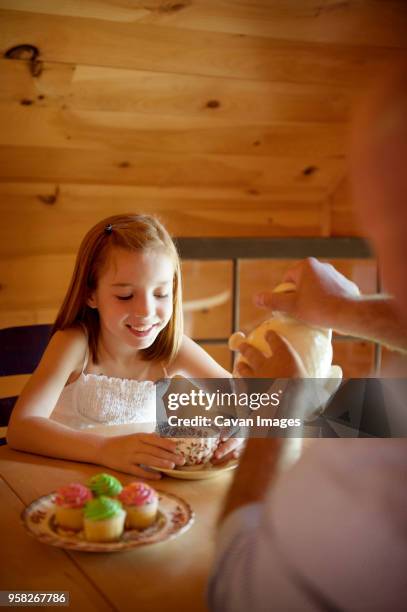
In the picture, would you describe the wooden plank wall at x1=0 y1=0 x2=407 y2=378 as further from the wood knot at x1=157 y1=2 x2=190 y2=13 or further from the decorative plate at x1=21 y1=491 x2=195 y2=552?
the decorative plate at x1=21 y1=491 x2=195 y2=552

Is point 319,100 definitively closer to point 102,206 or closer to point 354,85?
point 354,85

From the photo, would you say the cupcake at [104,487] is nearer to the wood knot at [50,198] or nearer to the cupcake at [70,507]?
the cupcake at [70,507]

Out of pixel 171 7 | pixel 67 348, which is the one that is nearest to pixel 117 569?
pixel 67 348

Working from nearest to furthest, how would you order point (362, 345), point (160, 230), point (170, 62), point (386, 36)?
point (160, 230) < point (170, 62) < point (386, 36) < point (362, 345)

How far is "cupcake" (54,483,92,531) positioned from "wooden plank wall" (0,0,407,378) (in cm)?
178

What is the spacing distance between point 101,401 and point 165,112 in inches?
53.5

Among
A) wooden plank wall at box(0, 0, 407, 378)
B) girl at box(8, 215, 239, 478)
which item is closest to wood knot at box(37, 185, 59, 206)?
wooden plank wall at box(0, 0, 407, 378)

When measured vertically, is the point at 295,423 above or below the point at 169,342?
below

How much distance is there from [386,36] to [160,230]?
1552mm

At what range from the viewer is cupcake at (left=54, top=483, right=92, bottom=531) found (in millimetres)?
1123

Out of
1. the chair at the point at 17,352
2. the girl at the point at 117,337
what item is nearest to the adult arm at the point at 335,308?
the girl at the point at 117,337

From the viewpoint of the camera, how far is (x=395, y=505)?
0.67 meters

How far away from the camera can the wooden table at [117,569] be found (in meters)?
0.97

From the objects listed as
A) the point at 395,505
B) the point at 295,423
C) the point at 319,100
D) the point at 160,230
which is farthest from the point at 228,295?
the point at 395,505
